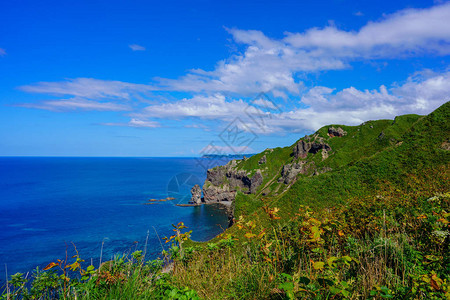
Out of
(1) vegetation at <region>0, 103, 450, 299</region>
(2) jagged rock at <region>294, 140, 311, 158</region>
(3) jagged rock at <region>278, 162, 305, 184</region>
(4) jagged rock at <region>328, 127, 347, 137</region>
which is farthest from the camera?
(2) jagged rock at <region>294, 140, 311, 158</region>

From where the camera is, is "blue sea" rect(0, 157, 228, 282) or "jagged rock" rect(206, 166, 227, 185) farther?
"jagged rock" rect(206, 166, 227, 185)

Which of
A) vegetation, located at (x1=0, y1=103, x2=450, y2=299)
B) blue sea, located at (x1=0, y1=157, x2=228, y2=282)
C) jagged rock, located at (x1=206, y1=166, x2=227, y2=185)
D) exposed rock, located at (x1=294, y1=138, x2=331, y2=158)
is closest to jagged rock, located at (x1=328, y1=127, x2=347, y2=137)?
exposed rock, located at (x1=294, y1=138, x2=331, y2=158)

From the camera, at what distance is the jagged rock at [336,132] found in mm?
79375

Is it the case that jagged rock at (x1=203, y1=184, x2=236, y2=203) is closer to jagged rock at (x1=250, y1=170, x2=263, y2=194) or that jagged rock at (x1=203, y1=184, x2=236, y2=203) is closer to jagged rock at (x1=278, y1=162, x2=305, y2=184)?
jagged rock at (x1=250, y1=170, x2=263, y2=194)

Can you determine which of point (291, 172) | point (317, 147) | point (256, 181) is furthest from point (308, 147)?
point (256, 181)

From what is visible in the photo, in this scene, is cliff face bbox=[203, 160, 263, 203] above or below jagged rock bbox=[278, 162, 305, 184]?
below

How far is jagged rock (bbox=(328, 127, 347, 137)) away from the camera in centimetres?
7938

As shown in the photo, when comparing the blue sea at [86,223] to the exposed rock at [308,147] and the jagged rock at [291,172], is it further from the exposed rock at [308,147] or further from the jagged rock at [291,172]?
the exposed rock at [308,147]

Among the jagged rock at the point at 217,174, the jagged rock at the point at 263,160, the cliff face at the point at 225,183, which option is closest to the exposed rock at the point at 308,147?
the jagged rock at the point at 263,160

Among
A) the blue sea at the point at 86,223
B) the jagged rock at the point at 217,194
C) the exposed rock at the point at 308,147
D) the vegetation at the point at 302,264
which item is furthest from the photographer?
the jagged rock at the point at 217,194

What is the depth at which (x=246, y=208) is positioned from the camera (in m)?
27.7

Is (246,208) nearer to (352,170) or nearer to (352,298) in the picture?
(352,170)

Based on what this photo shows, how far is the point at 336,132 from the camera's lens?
263 feet

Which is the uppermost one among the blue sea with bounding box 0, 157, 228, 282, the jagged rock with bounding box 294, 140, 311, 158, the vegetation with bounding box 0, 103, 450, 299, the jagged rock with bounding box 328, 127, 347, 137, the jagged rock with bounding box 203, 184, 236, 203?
the jagged rock with bounding box 328, 127, 347, 137
